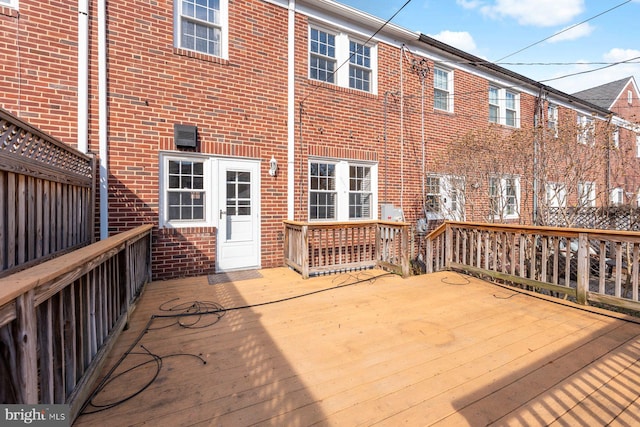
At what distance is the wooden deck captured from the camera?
1789 millimetres

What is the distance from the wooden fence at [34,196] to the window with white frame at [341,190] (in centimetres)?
404

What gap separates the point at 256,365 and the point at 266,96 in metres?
5.05

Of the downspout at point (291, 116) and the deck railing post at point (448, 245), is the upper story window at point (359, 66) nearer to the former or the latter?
the downspout at point (291, 116)

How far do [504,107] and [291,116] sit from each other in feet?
25.7

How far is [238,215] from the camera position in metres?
5.63

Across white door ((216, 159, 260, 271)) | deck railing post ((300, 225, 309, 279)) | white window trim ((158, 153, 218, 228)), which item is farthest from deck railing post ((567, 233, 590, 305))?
white window trim ((158, 153, 218, 228))

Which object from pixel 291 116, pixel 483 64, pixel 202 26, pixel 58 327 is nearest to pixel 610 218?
pixel 483 64

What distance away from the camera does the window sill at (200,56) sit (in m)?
5.09

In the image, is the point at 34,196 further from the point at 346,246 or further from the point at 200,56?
the point at 346,246

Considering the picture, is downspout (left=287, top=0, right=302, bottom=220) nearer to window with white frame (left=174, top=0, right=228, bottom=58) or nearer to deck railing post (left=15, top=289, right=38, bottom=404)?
window with white frame (left=174, top=0, right=228, bottom=58)

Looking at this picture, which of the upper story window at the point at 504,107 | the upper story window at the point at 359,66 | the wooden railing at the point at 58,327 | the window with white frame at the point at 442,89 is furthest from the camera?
the upper story window at the point at 504,107

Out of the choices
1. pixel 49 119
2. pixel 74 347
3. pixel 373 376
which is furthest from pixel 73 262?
pixel 49 119

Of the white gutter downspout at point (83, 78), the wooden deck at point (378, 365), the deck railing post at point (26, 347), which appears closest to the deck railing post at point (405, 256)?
the wooden deck at point (378, 365)

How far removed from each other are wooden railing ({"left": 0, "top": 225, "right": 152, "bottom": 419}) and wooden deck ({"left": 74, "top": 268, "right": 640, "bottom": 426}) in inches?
9.7
